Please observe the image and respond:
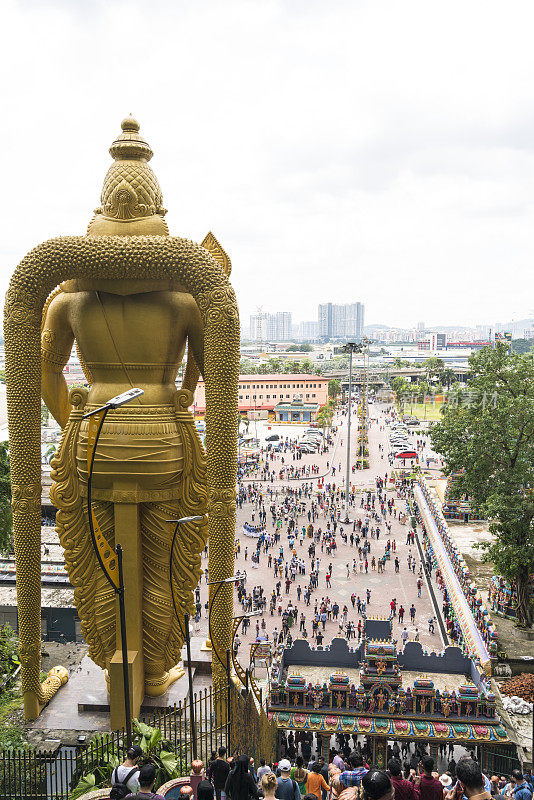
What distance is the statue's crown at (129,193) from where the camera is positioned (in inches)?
401

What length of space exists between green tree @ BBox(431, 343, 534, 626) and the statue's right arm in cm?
1214

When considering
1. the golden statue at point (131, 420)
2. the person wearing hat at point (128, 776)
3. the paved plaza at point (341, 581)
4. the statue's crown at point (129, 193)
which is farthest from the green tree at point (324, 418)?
the person wearing hat at point (128, 776)

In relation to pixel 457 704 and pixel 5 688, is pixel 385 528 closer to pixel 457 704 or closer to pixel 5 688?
pixel 457 704

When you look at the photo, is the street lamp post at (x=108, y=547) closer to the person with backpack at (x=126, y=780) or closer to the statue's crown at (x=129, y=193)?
the person with backpack at (x=126, y=780)

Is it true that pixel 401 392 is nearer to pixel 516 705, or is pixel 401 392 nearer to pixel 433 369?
pixel 433 369

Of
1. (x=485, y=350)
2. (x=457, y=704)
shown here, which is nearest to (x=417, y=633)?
(x=457, y=704)

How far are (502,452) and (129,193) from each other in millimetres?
14066

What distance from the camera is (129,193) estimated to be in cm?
1015

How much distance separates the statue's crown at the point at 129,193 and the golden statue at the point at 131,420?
0.07 ft

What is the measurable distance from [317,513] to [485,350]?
16310 mm

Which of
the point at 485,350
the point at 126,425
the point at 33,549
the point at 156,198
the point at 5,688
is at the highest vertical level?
the point at 156,198

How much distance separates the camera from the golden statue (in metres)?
9.91

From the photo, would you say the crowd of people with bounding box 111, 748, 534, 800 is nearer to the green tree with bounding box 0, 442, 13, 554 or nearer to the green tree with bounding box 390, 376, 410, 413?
the green tree with bounding box 0, 442, 13, 554

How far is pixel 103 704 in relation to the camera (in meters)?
10.8
